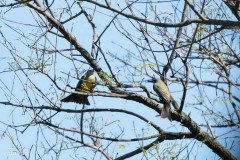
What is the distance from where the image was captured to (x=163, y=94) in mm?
5605

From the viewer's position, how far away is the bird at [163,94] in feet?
17.2

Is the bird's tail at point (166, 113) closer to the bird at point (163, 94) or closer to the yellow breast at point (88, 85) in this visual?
the bird at point (163, 94)

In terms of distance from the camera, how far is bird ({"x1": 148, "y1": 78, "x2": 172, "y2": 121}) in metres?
5.25

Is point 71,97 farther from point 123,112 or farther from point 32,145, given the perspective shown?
point 32,145

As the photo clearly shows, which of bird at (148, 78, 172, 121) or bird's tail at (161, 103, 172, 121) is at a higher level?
bird at (148, 78, 172, 121)

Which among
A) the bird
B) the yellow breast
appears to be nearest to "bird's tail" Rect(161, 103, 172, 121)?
the bird

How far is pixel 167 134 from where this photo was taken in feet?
17.3

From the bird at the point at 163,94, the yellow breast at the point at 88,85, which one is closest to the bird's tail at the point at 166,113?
the bird at the point at 163,94

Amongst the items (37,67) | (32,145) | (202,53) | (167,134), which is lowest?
(32,145)

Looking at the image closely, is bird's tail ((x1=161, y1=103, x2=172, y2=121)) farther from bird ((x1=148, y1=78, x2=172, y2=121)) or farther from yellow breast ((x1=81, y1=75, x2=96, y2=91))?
yellow breast ((x1=81, y1=75, x2=96, y2=91))

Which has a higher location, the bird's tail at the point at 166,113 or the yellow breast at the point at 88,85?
the yellow breast at the point at 88,85

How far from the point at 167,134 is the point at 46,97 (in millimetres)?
1436

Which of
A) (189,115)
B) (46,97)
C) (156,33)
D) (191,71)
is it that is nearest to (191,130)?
(189,115)

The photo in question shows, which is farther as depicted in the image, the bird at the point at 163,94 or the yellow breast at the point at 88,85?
the bird at the point at 163,94
